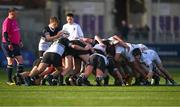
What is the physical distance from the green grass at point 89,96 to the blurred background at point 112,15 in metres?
25.2

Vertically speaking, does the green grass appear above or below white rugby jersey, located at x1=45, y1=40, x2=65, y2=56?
below

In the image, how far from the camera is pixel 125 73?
22578mm

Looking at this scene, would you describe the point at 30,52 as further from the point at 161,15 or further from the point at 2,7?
the point at 161,15

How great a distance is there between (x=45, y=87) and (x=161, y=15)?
122ft

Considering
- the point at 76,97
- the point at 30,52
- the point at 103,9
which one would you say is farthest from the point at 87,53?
the point at 103,9

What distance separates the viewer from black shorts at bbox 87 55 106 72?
21781 mm

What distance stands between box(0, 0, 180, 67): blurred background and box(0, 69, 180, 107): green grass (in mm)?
25162

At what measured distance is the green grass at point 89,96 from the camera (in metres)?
16.6

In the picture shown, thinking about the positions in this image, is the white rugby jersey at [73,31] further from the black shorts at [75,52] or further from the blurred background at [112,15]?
the blurred background at [112,15]

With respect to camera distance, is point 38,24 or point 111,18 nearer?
point 38,24

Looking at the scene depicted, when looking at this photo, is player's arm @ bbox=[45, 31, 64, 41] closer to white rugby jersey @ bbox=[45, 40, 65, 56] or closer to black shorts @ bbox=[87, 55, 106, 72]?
white rugby jersey @ bbox=[45, 40, 65, 56]

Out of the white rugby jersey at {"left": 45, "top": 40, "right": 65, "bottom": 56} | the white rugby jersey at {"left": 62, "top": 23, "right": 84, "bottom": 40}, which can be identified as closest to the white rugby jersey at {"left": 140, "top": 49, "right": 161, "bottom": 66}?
the white rugby jersey at {"left": 62, "top": 23, "right": 84, "bottom": 40}

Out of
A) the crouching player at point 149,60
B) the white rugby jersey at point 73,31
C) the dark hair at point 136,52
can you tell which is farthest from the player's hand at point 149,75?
the white rugby jersey at point 73,31

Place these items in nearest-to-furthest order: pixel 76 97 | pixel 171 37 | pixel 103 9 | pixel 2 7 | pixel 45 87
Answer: pixel 76 97
pixel 45 87
pixel 171 37
pixel 2 7
pixel 103 9
